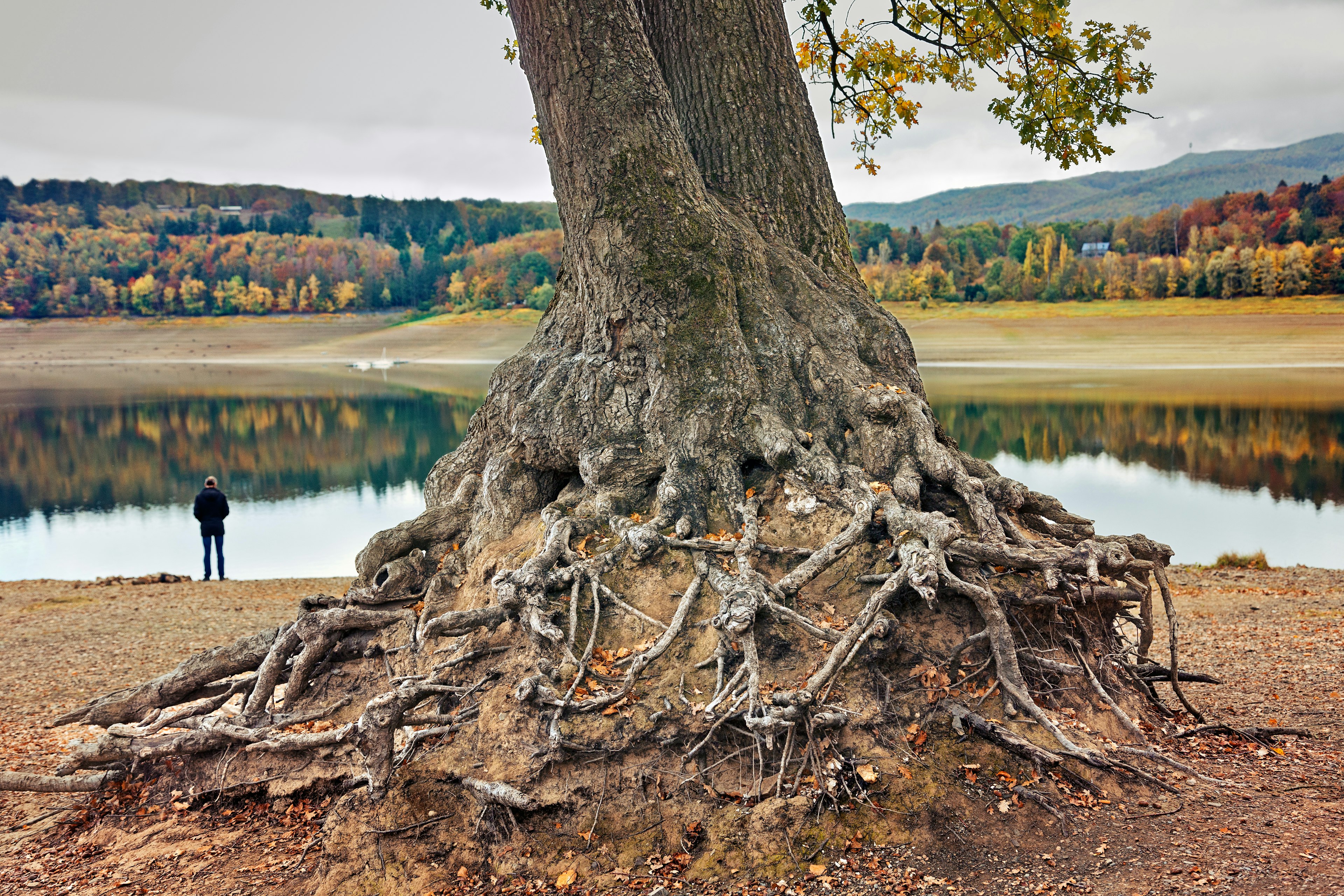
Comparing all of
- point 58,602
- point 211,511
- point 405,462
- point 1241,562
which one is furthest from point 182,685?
point 405,462

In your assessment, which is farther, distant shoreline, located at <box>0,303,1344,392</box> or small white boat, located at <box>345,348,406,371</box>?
small white boat, located at <box>345,348,406,371</box>

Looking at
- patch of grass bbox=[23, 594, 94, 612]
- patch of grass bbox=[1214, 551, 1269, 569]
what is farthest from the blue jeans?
patch of grass bbox=[1214, 551, 1269, 569]

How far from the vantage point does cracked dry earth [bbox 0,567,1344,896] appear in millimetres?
3416

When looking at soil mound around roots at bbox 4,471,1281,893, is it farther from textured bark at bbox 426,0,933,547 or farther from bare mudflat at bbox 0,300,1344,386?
bare mudflat at bbox 0,300,1344,386

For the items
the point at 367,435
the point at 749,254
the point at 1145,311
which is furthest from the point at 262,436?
the point at 1145,311

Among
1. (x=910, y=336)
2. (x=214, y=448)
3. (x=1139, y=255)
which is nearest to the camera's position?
(x=910, y=336)

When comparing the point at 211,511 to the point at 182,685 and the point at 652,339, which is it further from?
the point at 652,339

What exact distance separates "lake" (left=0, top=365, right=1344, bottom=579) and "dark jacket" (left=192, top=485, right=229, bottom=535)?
14.7 ft

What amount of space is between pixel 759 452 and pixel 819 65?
19.4 ft

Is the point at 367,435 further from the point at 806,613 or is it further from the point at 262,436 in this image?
the point at 806,613

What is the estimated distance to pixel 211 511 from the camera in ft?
44.5

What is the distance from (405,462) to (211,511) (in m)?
23.7

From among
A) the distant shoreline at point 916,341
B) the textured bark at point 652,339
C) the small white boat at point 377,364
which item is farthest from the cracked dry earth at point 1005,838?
the small white boat at point 377,364

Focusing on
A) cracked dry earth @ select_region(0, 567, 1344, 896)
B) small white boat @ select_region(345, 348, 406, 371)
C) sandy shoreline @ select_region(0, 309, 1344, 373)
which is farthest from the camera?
small white boat @ select_region(345, 348, 406, 371)
